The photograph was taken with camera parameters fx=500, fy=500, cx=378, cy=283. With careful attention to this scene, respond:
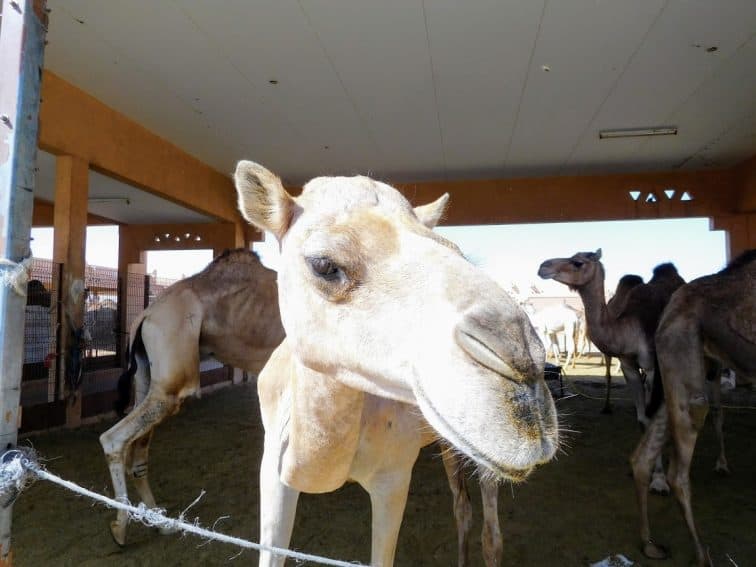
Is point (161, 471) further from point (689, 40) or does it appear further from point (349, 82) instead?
point (689, 40)

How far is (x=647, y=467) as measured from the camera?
3779 mm

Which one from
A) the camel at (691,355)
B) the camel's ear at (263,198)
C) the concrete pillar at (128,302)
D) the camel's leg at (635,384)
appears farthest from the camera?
the concrete pillar at (128,302)

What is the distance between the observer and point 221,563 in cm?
349

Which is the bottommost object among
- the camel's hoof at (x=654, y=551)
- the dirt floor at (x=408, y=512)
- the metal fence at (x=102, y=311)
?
the dirt floor at (x=408, y=512)

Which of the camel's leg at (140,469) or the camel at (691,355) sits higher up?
the camel at (691,355)

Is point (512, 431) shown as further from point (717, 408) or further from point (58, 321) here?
point (58, 321)

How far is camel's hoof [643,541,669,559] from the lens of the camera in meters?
3.57

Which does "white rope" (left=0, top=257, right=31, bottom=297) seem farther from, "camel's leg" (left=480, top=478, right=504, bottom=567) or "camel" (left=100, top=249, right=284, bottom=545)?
"camel" (left=100, top=249, right=284, bottom=545)

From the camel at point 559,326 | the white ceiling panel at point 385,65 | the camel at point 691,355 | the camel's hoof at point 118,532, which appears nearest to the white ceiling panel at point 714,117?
the camel at point 691,355

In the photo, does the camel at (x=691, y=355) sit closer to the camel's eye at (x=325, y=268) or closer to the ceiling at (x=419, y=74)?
the ceiling at (x=419, y=74)

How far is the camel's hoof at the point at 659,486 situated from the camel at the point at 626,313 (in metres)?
0.99

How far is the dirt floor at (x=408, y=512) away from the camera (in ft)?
11.9

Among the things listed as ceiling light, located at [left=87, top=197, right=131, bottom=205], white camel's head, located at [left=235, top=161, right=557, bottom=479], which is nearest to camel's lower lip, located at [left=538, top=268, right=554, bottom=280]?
white camel's head, located at [left=235, top=161, right=557, bottom=479]

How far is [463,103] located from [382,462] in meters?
6.29
